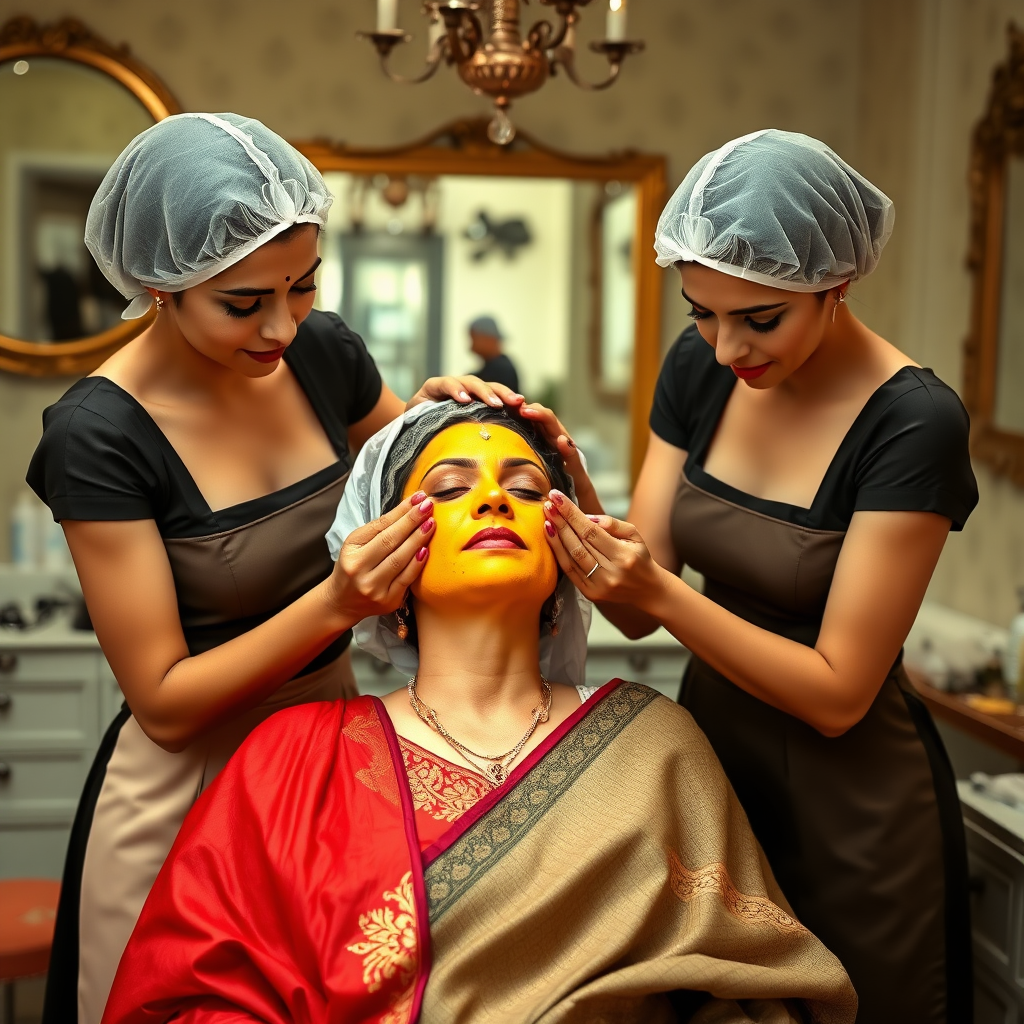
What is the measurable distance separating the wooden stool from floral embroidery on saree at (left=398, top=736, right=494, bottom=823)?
3.69ft

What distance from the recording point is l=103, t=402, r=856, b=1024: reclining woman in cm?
125

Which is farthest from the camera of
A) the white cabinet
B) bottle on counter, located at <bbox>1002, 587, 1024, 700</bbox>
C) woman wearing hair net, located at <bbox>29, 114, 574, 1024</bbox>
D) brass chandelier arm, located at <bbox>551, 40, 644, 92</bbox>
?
the white cabinet

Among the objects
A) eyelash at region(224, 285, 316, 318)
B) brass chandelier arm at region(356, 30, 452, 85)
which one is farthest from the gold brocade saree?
brass chandelier arm at region(356, 30, 452, 85)

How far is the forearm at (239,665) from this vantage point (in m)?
1.46

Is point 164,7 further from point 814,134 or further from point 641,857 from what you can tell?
point 641,857

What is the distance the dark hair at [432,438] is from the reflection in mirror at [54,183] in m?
1.92

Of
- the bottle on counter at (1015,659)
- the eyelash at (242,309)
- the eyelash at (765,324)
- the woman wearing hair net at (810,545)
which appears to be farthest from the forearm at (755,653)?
the bottle on counter at (1015,659)

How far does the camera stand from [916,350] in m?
3.26

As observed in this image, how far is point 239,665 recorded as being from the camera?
58.2 inches

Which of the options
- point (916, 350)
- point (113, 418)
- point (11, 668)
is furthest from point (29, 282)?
point (916, 350)

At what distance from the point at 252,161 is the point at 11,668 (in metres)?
2.02

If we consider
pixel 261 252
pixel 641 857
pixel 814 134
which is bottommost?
pixel 641 857

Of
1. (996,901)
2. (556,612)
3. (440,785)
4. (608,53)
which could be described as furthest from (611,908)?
(608,53)

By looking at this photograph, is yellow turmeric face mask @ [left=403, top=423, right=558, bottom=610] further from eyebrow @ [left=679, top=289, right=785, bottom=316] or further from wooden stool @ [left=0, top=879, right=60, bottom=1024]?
wooden stool @ [left=0, top=879, right=60, bottom=1024]
